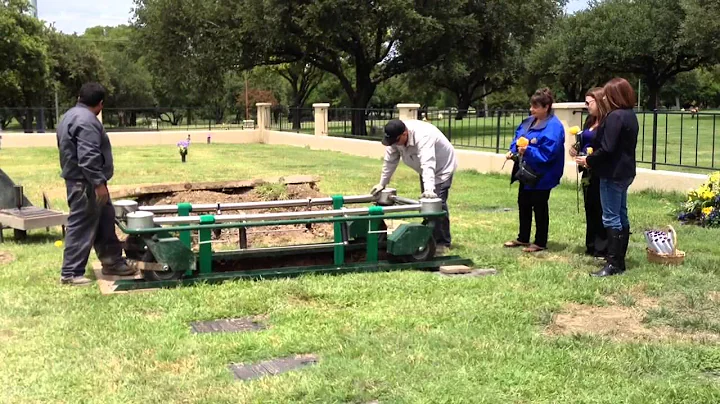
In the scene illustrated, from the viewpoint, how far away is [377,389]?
3.69 meters

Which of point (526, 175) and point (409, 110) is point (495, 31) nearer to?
point (409, 110)

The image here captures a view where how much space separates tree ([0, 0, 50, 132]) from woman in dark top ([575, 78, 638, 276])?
41.0 m

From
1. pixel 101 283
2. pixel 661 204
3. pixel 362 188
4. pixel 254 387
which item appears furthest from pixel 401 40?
pixel 254 387

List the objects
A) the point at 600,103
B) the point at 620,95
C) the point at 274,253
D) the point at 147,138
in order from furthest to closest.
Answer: the point at 147,138, the point at 274,253, the point at 600,103, the point at 620,95

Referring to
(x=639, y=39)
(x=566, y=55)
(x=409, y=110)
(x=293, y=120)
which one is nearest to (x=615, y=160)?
(x=409, y=110)

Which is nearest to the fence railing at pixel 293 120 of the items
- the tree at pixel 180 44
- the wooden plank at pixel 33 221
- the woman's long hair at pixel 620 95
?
the tree at pixel 180 44

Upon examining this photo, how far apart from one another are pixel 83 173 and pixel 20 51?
41.1 m

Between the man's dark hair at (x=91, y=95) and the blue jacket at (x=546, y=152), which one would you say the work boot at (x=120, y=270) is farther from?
the blue jacket at (x=546, y=152)

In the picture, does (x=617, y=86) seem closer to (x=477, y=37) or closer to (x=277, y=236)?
(x=277, y=236)

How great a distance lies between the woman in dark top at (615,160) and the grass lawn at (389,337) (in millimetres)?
299

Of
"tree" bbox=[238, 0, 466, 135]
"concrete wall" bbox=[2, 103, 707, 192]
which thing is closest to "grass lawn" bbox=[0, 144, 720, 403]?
"concrete wall" bbox=[2, 103, 707, 192]

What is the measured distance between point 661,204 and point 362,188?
16.0 ft

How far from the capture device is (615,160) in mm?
5957

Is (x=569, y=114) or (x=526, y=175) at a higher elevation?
(x=569, y=114)
